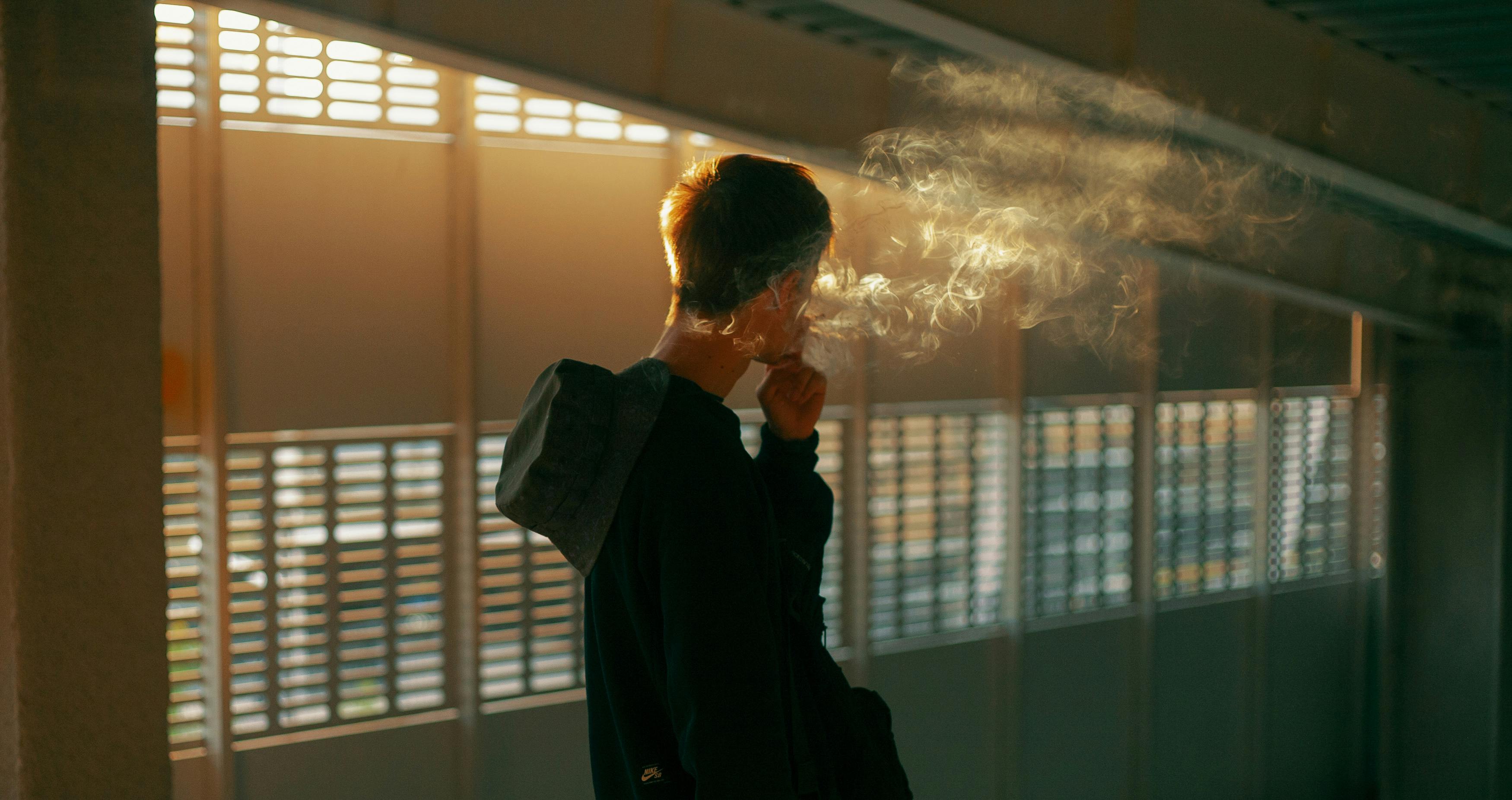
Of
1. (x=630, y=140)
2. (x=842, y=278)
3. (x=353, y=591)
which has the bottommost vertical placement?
(x=353, y=591)

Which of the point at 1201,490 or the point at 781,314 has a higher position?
the point at 781,314

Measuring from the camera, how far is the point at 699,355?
98 cm

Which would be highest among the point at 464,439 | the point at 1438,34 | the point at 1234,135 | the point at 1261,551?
the point at 1438,34

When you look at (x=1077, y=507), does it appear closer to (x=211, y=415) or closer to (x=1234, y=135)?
(x=1234, y=135)

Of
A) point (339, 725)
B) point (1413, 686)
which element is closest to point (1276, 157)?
point (339, 725)

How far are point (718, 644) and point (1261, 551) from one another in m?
6.11

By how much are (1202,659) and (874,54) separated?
460 cm

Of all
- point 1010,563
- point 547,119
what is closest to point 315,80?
point 547,119

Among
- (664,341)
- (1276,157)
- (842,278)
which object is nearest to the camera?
(664,341)

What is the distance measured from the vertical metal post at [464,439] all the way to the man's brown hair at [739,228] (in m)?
2.77

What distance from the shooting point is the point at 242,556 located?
3193 millimetres

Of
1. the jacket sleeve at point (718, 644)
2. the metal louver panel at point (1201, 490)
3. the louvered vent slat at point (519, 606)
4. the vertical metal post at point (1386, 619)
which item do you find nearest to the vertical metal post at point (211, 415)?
the louvered vent slat at point (519, 606)

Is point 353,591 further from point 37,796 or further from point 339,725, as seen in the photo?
point 37,796

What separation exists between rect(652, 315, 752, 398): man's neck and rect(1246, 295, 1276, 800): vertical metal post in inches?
217
